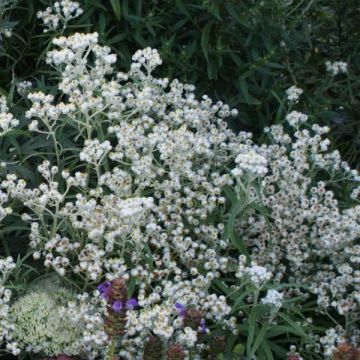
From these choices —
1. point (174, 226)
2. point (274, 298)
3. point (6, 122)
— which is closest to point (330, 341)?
point (274, 298)

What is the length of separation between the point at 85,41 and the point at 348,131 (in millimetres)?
2004

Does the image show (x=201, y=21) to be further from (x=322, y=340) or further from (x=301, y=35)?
(x=322, y=340)

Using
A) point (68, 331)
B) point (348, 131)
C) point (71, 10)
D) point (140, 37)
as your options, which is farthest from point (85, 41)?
point (348, 131)

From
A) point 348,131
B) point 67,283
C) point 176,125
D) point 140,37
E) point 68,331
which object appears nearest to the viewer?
point 68,331

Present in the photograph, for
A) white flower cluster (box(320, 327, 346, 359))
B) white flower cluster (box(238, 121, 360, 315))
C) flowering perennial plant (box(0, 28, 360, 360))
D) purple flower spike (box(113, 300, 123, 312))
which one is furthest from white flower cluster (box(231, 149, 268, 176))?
purple flower spike (box(113, 300, 123, 312))

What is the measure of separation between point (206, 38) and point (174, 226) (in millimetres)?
1216

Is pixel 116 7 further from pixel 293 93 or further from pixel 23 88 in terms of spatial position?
pixel 293 93

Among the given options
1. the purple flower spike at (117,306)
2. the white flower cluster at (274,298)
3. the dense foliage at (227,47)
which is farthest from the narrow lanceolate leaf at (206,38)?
the purple flower spike at (117,306)

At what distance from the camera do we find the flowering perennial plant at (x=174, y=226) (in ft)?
11.2

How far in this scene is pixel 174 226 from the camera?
12.5 feet

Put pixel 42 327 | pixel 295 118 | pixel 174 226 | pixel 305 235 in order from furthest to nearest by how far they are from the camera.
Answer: pixel 295 118, pixel 305 235, pixel 174 226, pixel 42 327

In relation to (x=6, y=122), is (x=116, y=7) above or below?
above

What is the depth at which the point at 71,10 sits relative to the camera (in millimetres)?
4281

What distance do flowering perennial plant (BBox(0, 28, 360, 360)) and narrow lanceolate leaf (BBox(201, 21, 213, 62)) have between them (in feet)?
0.85
